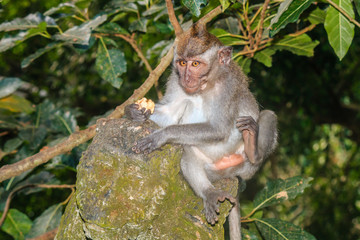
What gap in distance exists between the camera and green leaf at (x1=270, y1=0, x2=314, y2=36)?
284 cm

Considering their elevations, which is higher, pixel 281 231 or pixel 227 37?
pixel 227 37

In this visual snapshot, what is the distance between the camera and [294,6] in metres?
2.89

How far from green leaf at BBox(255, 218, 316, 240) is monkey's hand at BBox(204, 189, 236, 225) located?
83 cm

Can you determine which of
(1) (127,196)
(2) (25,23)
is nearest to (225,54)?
(2) (25,23)

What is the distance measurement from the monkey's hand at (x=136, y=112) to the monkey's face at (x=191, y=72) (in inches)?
17.4

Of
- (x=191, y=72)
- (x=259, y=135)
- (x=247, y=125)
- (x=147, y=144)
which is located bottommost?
(x=259, y=135)

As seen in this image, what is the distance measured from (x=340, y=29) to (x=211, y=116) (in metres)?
1.24

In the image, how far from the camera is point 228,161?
372 centimetres

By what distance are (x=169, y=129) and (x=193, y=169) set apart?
373mm

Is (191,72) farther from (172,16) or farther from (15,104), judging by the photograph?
(15,104)

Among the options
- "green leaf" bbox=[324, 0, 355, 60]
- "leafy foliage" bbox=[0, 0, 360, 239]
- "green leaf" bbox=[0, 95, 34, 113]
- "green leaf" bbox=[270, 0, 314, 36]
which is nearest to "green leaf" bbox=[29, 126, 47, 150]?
"leafy foliage" bbox=[0, 0, 360, 239]

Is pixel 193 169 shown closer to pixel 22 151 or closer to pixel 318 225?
pixel 22 151

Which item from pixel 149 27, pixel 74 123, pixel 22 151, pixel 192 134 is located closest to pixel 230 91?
pixel 192 134

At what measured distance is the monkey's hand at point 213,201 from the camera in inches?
102
